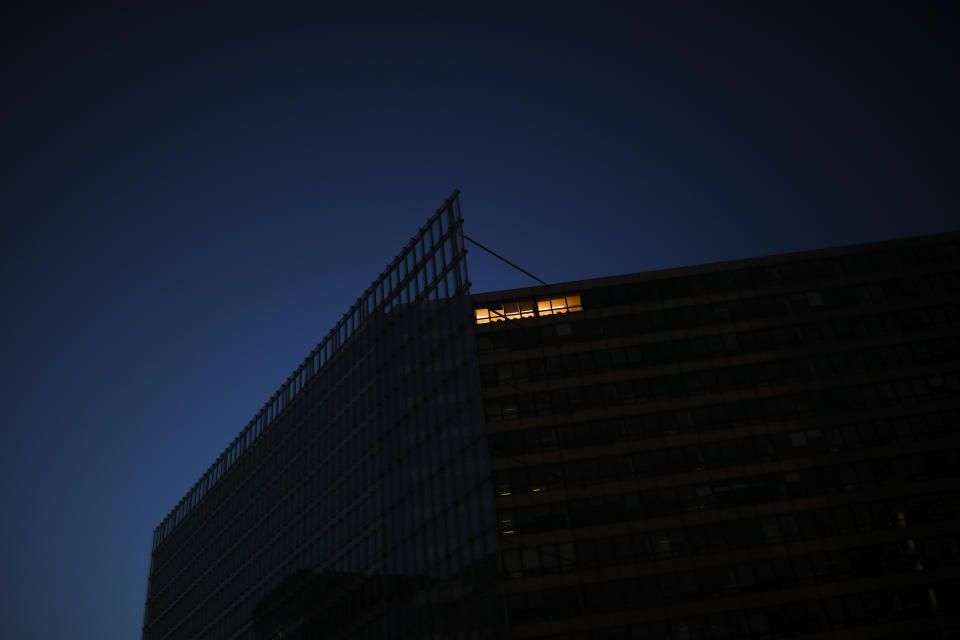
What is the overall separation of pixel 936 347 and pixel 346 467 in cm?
5117

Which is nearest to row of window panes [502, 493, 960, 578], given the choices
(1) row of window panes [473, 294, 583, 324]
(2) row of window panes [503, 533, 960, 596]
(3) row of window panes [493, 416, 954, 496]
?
(2) row of window panes [503, 533, 960, 596]

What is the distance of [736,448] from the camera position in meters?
64.6

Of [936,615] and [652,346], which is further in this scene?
[652,346]

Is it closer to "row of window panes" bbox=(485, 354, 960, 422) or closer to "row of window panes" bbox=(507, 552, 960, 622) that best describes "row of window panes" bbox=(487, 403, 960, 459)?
"row of window panes" bbox=(485, 354, 960, 422)

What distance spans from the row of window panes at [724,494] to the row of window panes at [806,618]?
24.0ft

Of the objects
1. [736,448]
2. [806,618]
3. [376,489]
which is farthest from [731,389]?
[376,489]

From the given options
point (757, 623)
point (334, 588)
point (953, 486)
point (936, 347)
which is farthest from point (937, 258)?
point (334, 588)

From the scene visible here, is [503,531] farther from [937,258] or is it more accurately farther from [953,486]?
[937,258]

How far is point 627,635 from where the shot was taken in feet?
191

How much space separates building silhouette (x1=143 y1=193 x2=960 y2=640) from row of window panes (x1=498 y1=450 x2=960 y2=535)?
0.16 metres

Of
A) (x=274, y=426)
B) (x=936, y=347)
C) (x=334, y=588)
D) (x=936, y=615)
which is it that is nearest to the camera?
(x=936, y=615)

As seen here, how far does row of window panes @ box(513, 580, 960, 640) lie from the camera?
58.0 meters

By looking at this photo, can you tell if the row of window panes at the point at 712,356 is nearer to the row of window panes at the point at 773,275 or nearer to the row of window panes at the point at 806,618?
the row of window panes at the point at 773,275

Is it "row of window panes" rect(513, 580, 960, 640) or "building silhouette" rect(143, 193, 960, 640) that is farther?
"building silhouette" rect(143, 193, 960, 640)
